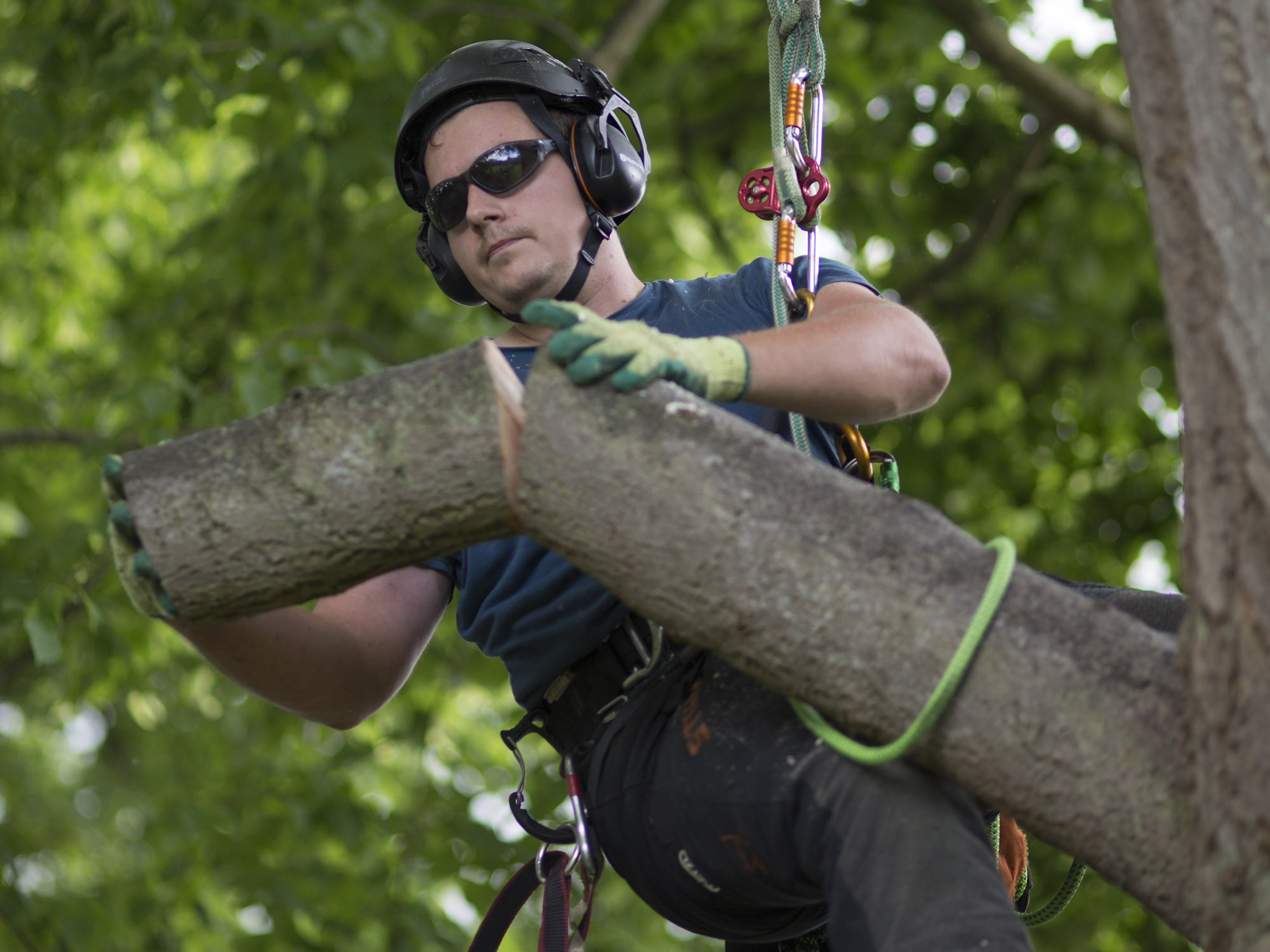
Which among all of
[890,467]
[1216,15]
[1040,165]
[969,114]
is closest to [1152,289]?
[1040,165]

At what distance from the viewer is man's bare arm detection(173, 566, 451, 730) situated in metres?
1.70

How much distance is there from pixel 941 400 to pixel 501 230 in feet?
9.12

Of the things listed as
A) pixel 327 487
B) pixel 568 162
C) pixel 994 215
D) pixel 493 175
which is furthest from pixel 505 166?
pixel 994 215

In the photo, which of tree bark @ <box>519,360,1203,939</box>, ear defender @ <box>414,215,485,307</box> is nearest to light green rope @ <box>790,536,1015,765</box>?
tree bark @ <box>519,360,1203,939</box>

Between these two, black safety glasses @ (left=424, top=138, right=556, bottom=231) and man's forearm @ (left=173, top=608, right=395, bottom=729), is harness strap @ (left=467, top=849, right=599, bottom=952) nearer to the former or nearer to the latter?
man's forearm @ (left=173, top=608, right=395, bottom=729)

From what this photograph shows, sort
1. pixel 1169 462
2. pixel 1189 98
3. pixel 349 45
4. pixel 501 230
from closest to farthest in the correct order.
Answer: pixel 1189 98, pixel 501 230, pixel 349 45, pixel 1169 462

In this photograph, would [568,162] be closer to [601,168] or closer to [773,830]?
[601,168]

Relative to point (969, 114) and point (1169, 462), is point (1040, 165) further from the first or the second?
point (1169, 462)

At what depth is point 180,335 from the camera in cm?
500

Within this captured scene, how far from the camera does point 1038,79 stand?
4270mm

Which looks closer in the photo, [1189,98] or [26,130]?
[1189,98]

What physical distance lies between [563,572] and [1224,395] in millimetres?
1001

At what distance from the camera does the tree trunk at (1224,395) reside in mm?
1128

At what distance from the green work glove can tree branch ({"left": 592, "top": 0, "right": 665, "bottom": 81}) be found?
2924 millimetres
